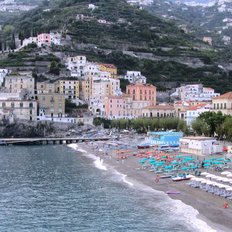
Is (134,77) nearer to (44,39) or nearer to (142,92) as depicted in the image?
(142,92)

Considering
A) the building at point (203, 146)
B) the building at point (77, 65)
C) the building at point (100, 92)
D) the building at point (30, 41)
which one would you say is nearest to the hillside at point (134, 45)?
the building at point (30, 41)

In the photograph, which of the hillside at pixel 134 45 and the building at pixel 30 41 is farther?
the building at pixel 30 41

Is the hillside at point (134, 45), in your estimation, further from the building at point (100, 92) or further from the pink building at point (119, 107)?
the pink building at point (119, 107)

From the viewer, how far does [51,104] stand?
93688 millimetres

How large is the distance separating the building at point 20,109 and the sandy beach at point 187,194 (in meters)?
33.4

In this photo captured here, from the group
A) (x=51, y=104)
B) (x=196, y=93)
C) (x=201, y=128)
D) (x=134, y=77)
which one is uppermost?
(x=134, y=77)

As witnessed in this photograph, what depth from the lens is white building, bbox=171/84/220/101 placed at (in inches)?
3972

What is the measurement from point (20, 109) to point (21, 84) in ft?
24.0

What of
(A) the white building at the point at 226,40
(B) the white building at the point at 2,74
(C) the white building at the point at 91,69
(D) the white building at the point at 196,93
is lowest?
(D) the white building at the point at 196,93

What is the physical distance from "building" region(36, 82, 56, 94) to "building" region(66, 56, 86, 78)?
29.5 feet

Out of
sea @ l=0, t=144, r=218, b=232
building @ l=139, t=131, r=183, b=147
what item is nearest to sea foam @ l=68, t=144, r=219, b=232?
sea @ l=0, t=144, r=218, b=232

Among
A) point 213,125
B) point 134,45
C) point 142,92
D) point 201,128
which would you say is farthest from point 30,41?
point 213,125

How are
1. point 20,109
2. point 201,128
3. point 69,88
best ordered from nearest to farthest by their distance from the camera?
point 201,128, point 20,109, point 69,88

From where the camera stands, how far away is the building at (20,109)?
90.7 m
